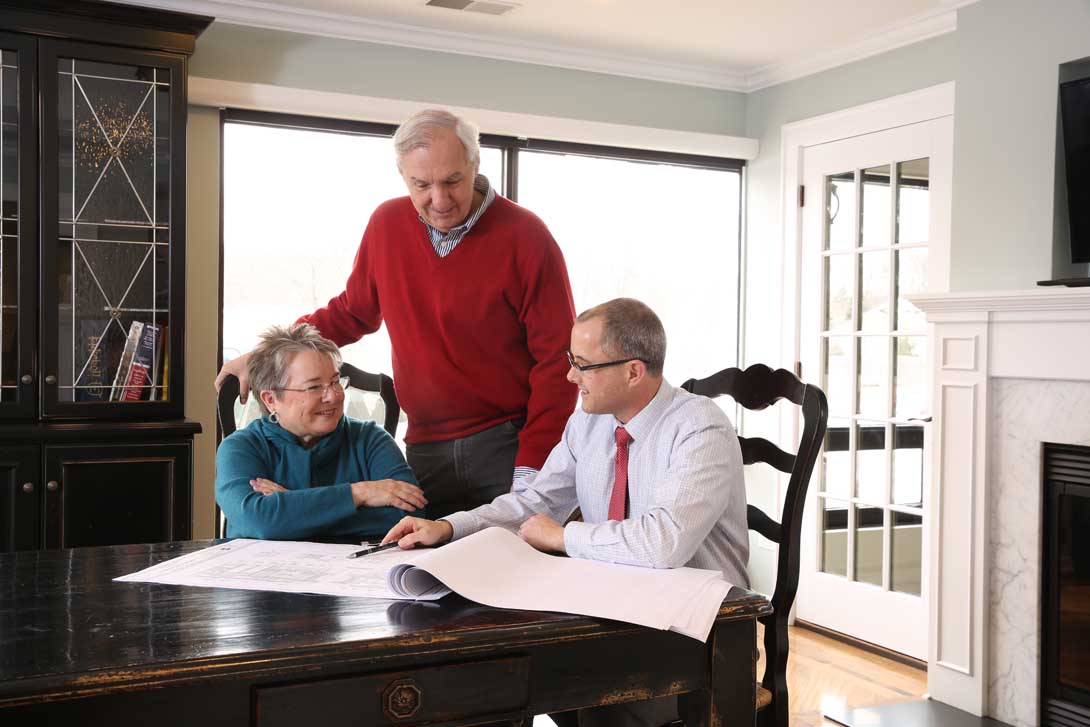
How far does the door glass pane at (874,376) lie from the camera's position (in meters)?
4.17

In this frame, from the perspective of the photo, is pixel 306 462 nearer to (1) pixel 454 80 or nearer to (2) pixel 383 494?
(2) pixel 383 494

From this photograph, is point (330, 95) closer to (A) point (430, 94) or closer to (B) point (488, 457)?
(A) point (430, 94)

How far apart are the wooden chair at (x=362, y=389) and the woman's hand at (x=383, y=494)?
37 centimetres

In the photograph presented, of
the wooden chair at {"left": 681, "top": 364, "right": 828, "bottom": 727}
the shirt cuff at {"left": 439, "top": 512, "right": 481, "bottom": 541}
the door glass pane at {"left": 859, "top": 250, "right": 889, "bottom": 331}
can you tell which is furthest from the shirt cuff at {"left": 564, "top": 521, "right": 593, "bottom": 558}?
the door glass pane at {"left": 859, "top": 250, "right": 889, "bottom": 331}

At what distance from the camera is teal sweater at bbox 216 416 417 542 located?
6.04 feet

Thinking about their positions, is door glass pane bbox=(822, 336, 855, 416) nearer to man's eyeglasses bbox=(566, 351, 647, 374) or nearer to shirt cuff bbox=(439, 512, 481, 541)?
man's eyeglasses bbox=(566, 351, 647, 374)

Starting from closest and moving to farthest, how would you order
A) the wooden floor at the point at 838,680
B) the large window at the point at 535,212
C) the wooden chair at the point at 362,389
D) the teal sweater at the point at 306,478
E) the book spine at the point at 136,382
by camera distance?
the teal sweater at the point at 306,478 → the wooden chair at the point at 362,389 → the book spine at the point at 136,382 → the wooden floor at the point at 838,680 → the large window at the point at 535,212

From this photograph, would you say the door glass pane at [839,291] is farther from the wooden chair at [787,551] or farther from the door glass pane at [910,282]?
the wooden chair at [787,551]

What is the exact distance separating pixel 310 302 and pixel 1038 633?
9.38 feet

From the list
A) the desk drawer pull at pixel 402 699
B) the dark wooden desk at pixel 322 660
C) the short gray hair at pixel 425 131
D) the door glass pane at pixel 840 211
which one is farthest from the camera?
the door glass pane at pixel 840 211

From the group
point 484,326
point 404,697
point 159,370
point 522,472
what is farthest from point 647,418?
point 159,370

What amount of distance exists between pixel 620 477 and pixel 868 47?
2952mm

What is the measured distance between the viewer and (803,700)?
351 cm

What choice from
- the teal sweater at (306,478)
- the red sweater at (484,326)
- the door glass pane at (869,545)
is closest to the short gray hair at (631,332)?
the red sweater at (484,326)
